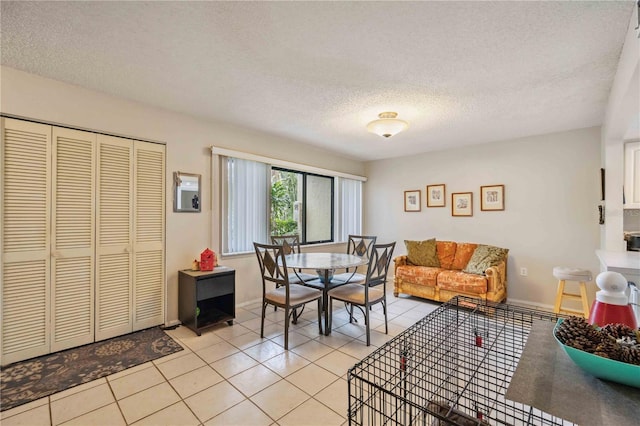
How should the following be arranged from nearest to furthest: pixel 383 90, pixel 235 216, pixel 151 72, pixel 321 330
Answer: pixel 151 72 < pixel 383 90 < pixel 321 330 < pixel 235 216

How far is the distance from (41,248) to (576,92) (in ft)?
16.3

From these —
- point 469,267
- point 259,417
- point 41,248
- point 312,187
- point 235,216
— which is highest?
point 312,187

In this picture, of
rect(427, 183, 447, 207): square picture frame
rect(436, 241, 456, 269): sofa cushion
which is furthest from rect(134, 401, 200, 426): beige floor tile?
rect(427, 183, 447, 207): square picture frame

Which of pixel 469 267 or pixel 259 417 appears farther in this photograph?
pixel 469 267

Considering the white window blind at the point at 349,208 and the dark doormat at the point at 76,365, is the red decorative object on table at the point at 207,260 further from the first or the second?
the white window blind at the point at 349,208

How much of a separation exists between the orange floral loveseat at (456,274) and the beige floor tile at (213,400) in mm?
3003

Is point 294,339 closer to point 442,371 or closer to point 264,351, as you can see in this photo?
point 264,351

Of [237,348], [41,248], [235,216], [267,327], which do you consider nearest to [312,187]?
[235,216]

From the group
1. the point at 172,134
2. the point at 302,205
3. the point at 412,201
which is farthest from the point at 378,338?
the point at 172,134

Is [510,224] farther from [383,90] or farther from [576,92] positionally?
[383,90]

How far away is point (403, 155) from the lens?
5.39 m

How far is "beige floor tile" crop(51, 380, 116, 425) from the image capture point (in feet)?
5.96

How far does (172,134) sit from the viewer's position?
128 inches

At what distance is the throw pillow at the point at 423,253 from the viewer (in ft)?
14.8
